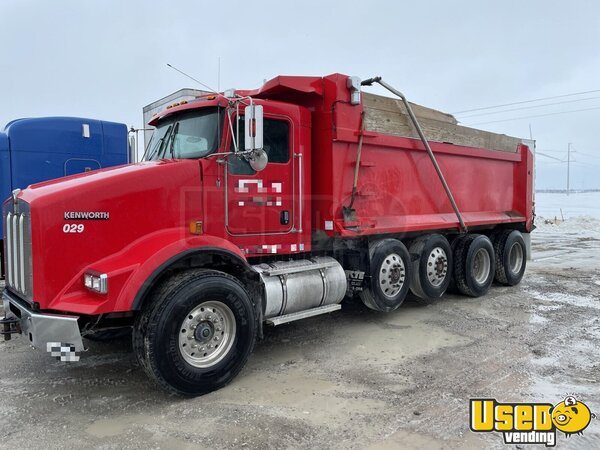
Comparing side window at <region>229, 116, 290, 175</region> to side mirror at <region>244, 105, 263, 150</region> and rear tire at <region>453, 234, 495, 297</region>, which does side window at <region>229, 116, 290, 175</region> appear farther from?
rear tire at <region>453, 234, 495, 297</region>

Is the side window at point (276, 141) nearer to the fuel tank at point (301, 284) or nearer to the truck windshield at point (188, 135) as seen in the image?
the truck windshield at point (188, 135)

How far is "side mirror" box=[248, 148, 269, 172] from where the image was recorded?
182 inches

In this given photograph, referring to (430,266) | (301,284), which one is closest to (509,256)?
(430,266)

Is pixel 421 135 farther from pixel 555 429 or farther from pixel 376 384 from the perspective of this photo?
pixel 555 429

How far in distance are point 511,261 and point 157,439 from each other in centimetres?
777

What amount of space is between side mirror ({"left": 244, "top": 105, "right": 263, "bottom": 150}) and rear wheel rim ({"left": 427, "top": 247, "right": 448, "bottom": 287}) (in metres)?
3.75

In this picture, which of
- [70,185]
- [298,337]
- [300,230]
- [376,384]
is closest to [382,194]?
[300,230]

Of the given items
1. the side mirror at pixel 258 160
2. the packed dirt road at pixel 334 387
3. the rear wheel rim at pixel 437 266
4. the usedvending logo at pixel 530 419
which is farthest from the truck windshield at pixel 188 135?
the rear wheel rim at pixel 437 266

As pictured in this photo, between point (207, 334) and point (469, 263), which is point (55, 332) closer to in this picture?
point (207, 334)

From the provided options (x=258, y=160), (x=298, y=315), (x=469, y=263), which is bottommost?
(x=298, y=315)

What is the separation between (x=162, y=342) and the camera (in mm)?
3859

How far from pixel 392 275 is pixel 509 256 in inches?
147

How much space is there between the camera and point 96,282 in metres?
3.74

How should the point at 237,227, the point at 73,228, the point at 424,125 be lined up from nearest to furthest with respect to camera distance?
the point at 73,228
the point at 237,227
the point at 424,125
